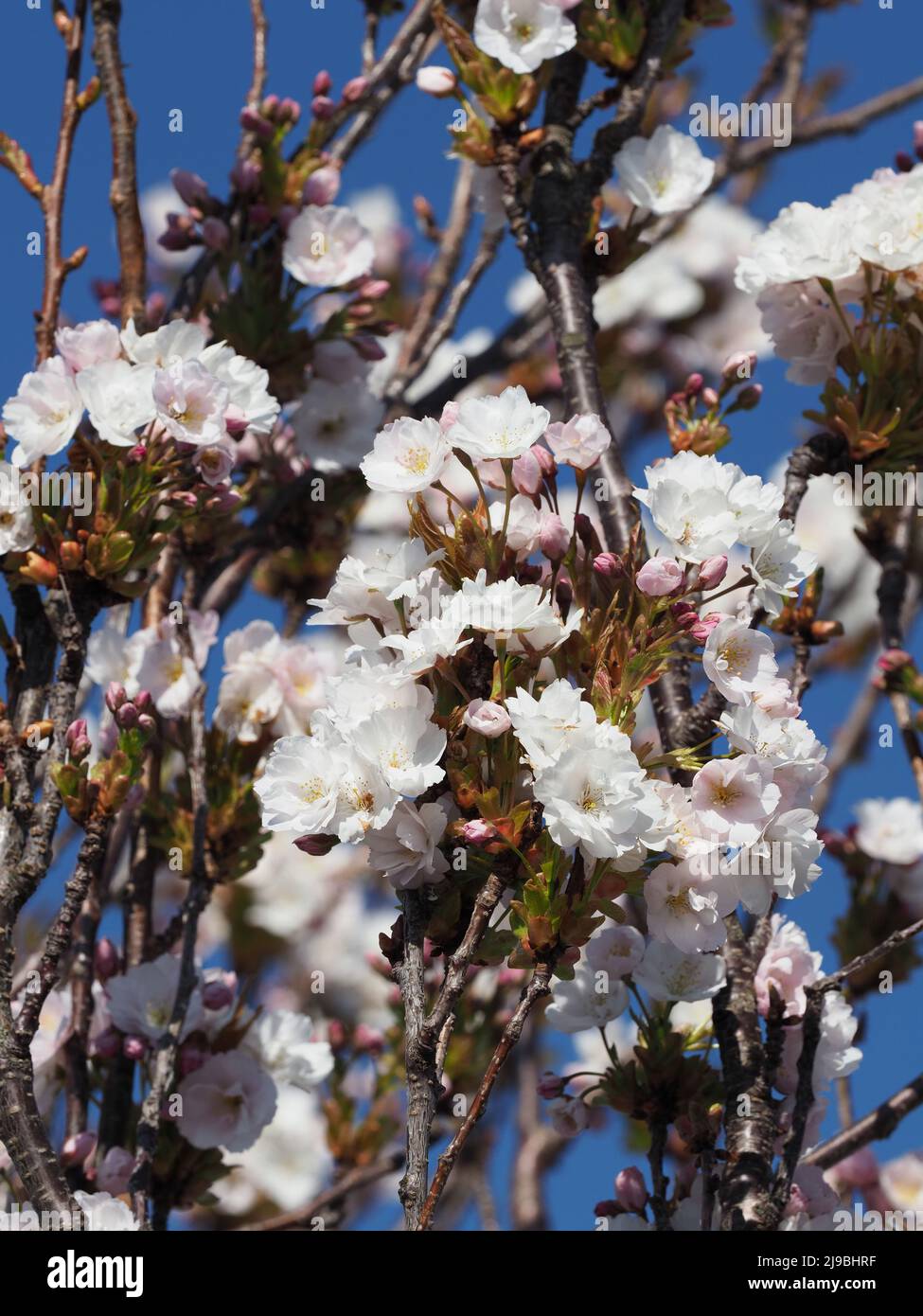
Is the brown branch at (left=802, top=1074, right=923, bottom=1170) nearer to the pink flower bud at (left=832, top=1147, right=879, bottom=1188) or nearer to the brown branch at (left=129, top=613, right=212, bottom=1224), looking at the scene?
the brown branch at (left=129, top=613, right=212, bottom=1224)

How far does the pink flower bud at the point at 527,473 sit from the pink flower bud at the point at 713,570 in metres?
0.27

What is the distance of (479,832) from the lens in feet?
5.80

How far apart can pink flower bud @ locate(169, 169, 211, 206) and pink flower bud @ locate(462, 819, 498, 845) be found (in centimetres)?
203

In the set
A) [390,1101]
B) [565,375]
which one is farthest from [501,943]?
[390,1101]

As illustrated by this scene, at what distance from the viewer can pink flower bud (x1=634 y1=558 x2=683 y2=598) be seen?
188 cm

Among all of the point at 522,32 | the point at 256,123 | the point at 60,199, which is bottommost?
the point at 60,199

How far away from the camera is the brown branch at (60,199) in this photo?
2.79m

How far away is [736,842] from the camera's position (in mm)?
1790

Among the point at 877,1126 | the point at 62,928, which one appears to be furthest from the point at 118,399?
the point at 877,1126

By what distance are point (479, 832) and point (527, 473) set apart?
537 millimetres

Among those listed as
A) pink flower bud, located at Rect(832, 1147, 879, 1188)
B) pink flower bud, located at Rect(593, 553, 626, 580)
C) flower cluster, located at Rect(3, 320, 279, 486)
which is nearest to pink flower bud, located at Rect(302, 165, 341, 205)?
flower cluster, located at Rect(3, 320, 279, 486)

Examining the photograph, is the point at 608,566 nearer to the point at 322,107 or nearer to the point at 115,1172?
the point at 115,1172

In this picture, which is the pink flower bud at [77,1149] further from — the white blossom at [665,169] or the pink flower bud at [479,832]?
the white blossom at [665,169]

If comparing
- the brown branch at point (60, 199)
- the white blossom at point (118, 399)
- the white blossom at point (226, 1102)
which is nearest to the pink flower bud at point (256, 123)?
the brown branch at point (60, 199)
